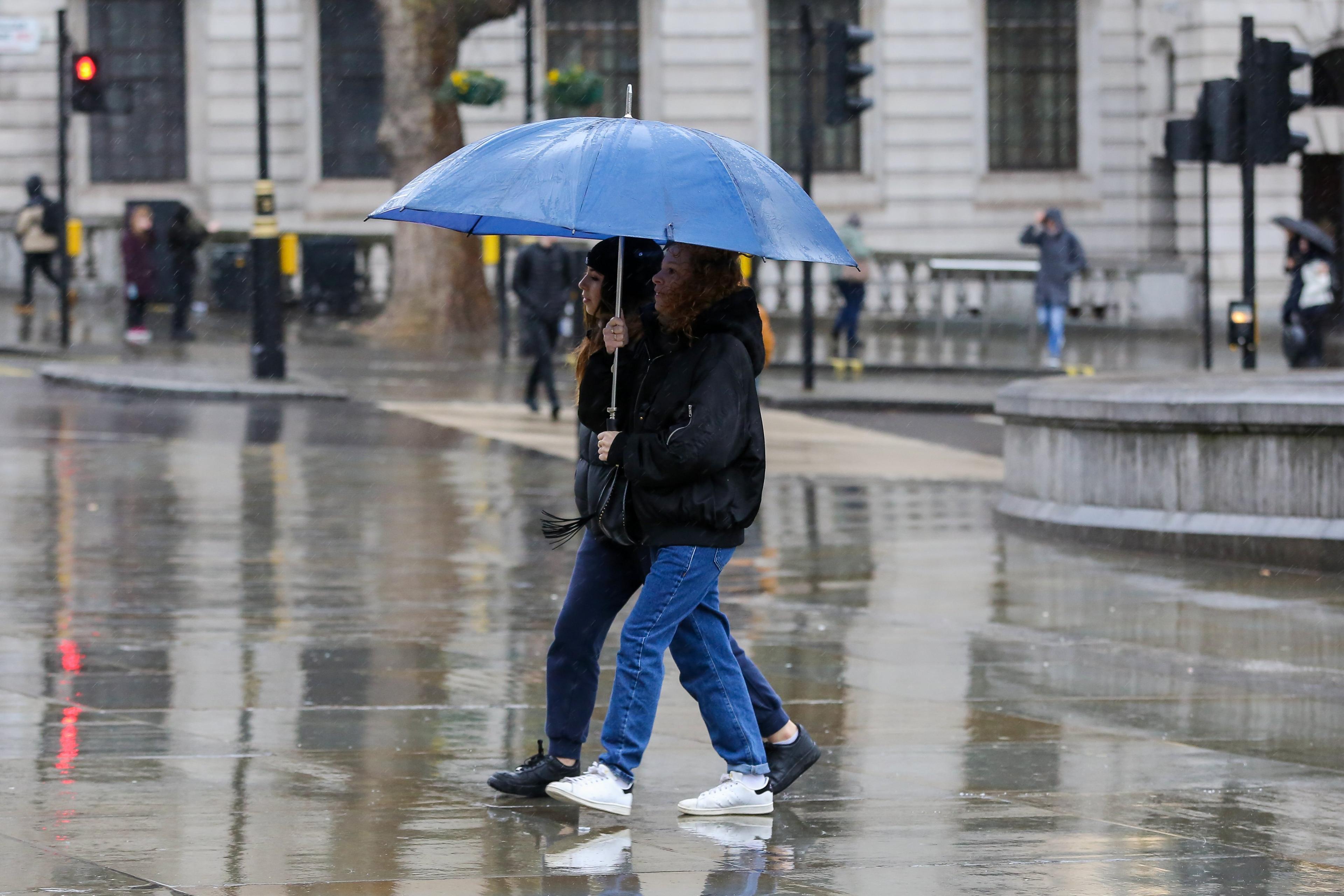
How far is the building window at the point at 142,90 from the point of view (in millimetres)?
36188

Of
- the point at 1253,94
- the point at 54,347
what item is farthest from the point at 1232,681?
the point at 54,347

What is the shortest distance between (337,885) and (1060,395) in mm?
7840

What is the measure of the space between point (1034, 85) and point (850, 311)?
1126cm

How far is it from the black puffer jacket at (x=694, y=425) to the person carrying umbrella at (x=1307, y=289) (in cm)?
1592

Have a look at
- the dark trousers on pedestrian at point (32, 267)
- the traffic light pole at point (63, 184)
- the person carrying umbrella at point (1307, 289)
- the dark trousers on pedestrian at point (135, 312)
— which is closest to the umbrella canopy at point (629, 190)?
the person carrying umbrella at point (1307, 289)

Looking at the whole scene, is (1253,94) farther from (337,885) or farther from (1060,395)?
(337,885)

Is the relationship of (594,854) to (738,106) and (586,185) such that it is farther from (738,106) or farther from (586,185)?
(738,106)

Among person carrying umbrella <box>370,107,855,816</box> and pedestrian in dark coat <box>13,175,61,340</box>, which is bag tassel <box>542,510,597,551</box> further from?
pedestrian in dark coat <box>13,175,61,340</box>

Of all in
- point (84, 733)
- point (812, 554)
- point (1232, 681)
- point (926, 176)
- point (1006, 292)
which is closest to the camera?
point (84, 733)

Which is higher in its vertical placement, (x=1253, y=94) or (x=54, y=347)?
(x=1253, y=94)

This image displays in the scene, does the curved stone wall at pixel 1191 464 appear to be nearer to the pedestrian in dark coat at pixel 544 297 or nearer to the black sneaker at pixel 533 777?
the black sneaker at pixel 533 777

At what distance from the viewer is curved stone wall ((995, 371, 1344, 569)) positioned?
11180 millimetres

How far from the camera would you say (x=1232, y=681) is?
844 centimetres

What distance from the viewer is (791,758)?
6.43 metres
